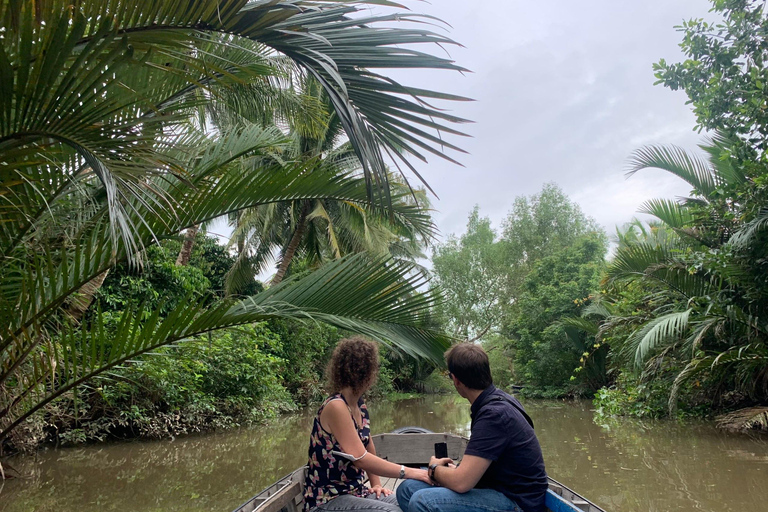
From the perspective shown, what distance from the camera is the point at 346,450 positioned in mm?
2602

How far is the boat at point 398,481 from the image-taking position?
282 centimetres

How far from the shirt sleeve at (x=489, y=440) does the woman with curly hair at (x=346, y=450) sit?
1.31ft

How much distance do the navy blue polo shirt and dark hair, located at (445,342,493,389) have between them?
0.05 m

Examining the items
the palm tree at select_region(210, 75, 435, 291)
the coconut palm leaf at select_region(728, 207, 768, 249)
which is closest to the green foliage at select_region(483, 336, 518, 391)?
the palm tree at select_region(210, 75, 435, 291)

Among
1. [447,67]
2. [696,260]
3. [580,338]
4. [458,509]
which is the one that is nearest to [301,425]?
[696,260]

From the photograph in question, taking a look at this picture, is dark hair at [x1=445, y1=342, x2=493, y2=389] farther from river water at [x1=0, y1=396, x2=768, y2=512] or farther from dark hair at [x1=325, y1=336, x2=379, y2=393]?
river water at [x1=0, y1=396, x2=768, y2=512]

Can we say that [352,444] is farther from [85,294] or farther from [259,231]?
[259,231]

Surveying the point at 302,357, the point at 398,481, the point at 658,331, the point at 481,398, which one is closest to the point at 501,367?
the point at 302,357

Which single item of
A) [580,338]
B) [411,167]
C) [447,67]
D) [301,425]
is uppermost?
[447,67]

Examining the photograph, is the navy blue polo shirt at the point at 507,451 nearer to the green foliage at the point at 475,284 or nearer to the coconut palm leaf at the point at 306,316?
the coconut palm leaf at the point at 306,316

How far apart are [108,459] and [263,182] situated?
22.7ft

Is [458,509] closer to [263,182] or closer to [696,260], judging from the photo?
[263,182]

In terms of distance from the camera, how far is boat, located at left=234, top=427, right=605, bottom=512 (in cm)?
282

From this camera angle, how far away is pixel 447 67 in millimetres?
2002
